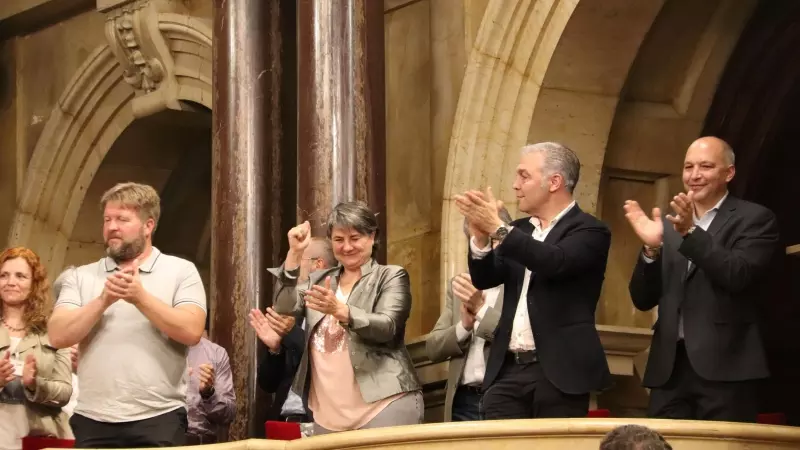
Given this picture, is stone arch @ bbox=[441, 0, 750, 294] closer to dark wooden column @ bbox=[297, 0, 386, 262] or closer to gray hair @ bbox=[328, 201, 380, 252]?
dark wooden column @ bbox=[297, 0, 386, 262]

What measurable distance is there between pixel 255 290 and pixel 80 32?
11.1ft

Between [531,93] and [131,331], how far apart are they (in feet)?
9.20

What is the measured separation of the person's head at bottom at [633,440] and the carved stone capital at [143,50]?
593 centimetres

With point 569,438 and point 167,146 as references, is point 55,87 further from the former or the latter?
point 569,438

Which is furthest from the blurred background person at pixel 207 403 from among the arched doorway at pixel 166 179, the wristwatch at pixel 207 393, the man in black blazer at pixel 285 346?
the arched doorway at pixel 166 179

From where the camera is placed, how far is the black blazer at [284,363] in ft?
19.4

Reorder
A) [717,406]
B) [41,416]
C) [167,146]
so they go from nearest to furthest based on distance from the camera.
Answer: [717,406], [41,416], [167,146]

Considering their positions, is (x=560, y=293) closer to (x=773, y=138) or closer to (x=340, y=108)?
(x=340, y=108)

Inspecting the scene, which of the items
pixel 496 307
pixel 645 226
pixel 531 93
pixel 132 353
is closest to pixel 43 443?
pixel 132 353

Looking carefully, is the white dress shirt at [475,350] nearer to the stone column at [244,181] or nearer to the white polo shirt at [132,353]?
the white polo shirt at [132,353]

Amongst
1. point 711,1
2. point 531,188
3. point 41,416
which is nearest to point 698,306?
point 531,188

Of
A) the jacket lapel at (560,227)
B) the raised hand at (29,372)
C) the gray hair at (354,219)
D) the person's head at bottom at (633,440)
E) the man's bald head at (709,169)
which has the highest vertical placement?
the man's bald head at (709,169)

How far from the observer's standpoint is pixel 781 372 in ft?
25.0

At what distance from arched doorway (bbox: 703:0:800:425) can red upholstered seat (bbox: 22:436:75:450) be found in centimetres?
351
